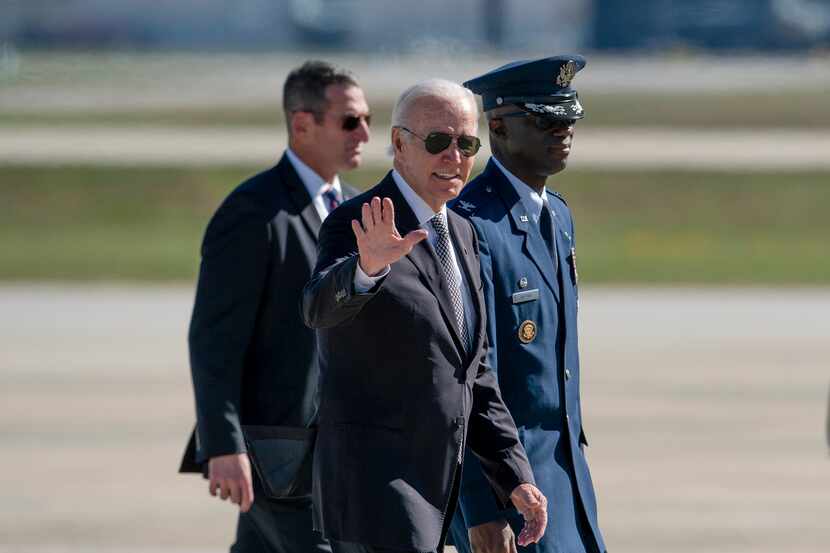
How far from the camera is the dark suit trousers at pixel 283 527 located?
4.66 metres

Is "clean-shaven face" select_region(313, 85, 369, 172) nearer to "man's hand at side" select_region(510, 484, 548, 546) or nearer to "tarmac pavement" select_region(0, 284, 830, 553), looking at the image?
"man's hand at side" select_region(510, 484, 548, 546)

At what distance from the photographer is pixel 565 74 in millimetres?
4340

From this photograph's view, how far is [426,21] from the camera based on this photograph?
91.1 meters

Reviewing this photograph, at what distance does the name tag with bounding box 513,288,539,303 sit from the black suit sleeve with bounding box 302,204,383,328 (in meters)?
0.63

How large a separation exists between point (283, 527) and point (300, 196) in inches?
36.2

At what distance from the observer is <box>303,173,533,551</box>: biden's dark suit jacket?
3.59 m

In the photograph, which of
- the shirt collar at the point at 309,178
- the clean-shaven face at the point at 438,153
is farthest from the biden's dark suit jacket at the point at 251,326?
the clean-shaven face at the point at 438,153

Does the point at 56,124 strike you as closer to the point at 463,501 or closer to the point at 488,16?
the point at 463,501

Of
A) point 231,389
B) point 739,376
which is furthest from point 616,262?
point 231,389

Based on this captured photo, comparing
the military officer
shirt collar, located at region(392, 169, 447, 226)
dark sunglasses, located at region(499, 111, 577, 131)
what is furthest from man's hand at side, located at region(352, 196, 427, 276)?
dark sunglasses, located at region(499, 111, 577, 131)

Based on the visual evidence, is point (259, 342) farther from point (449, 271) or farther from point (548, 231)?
point (449, 271)

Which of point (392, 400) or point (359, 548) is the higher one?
point (392, 400)

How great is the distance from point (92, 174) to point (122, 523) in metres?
17.5

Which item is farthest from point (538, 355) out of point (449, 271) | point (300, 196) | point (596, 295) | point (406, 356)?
point (596, 295)
